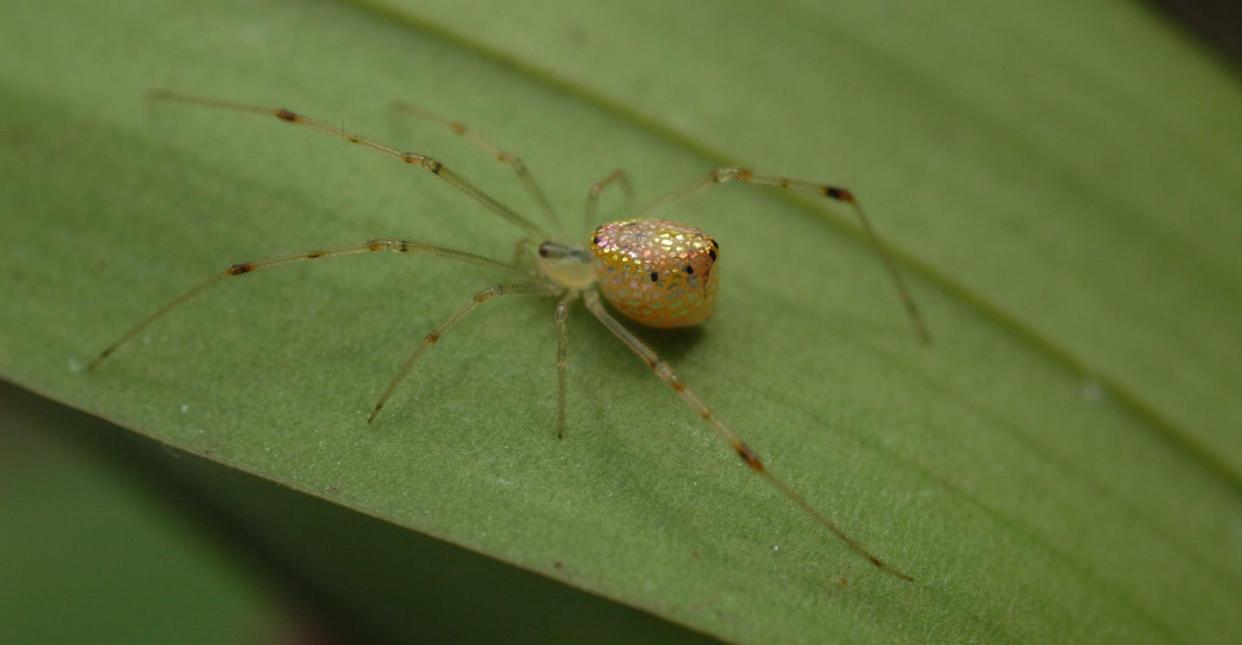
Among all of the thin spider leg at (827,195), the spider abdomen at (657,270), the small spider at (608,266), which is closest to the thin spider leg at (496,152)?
the small spider at (608,266)

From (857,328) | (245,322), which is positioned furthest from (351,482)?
(857,328)

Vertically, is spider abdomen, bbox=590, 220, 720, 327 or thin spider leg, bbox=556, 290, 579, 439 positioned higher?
spider abdomen, bbox=590, 220, 720, 327

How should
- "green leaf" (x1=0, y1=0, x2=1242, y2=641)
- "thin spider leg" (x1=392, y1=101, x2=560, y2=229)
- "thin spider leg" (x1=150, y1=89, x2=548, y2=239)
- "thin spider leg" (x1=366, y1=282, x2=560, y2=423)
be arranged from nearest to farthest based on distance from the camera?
"green leaf" (x1=0, y1=0, x2=1242, y2=641), "thin spider leg" (x1=366, y1=282, x2=560, y2=423), "thin spider leg" (x1=150, y1=89, x2=548, y2=239), "thin spider leg" (x1=392, y1=101, x2=560, y2=229)

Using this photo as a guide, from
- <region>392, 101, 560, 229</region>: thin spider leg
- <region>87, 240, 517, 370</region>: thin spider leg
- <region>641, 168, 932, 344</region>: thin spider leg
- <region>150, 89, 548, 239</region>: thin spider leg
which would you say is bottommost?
<region>87, 240, 517, 370</region>: thin spider leg

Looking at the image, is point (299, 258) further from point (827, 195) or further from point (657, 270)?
point (827, 195)

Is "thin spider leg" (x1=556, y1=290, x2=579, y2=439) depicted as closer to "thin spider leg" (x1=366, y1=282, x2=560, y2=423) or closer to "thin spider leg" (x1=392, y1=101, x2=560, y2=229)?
"thin spider leg" (x1=366, y1=282, x2=560, y2=423)

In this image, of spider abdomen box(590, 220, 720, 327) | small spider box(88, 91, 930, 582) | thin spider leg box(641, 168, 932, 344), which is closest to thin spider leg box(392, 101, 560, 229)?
small spider box(88, 91, 930, 582)

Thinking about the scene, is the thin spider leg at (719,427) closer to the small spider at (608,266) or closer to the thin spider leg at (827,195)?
→ the small spider at (608,266)

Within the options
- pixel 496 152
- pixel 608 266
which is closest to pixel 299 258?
pixel 496 152
